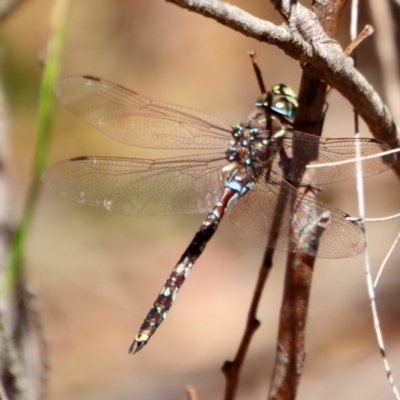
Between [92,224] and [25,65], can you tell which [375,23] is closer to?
[92,224]

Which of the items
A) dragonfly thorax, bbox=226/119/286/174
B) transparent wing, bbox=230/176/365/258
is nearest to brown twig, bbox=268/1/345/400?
transparent wing, bbox=230/176/365/258

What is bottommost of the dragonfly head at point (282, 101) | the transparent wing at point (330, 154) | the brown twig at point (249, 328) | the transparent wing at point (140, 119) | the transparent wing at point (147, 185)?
the brown twig at point (249, 328)

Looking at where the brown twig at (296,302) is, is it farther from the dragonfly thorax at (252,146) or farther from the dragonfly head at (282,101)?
the dragonfly thorax at (252,146)

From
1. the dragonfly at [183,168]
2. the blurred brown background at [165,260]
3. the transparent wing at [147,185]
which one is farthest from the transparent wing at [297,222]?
the blurred brown background at [165,260]

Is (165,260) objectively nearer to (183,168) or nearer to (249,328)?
(183,168)

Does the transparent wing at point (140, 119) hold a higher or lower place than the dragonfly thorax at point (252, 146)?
higher

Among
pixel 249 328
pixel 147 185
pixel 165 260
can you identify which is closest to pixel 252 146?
pixel 147 185

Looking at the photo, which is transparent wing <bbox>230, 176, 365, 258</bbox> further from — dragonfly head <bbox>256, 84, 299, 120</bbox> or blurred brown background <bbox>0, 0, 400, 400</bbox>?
blurred brown background <bbox>0, 0, 400, 400</bbox>

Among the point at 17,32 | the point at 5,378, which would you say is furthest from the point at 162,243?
the point at 5,378
